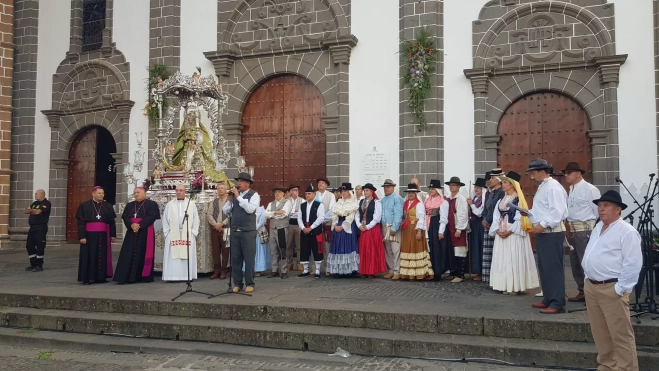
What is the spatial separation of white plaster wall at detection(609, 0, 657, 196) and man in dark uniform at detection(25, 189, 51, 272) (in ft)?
38.9

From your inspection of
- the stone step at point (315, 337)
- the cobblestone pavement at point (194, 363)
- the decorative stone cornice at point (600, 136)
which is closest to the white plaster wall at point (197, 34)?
the stone step at point (315, 337)

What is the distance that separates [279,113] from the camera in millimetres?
14211

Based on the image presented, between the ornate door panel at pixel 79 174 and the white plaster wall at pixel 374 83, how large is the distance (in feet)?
26.4

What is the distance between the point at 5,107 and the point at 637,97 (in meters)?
16.1

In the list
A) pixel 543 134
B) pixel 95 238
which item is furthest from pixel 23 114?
pixel 543 134

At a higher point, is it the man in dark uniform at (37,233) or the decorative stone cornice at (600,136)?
the decorative stone cornice at (600,136)

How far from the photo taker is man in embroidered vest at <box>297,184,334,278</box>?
402 inches

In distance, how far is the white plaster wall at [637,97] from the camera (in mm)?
11047

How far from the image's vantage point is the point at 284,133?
14086 millimetres

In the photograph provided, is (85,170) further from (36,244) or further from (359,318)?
(359,318)

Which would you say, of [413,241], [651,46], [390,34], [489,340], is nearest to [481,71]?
[390,34]

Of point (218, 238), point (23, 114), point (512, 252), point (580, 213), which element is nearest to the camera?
point (580, 213)

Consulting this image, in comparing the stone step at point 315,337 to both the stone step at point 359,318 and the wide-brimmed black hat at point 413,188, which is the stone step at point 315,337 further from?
the wide-brimmed black hat at point 413,188

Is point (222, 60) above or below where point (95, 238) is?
above
